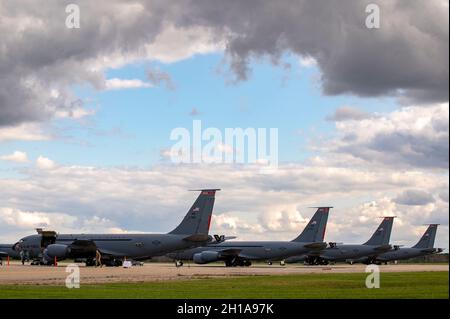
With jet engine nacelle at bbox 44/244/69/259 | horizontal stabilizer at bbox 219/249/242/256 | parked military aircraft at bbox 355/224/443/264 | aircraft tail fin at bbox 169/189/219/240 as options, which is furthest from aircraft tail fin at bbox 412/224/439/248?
jet engine nacelle at bbox 44/244/69/259

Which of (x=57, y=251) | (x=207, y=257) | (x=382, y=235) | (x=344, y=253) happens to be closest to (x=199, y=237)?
(x=207, y=257)

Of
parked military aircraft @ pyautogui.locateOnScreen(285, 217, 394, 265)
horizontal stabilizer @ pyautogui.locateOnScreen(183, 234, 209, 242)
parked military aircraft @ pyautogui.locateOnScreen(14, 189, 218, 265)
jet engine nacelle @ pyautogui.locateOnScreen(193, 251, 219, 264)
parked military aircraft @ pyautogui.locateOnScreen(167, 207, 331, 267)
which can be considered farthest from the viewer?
parked military aircraft @ pyautogui.locateOnScreen(285, 217, 394, 265)

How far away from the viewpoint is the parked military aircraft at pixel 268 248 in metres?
97.9

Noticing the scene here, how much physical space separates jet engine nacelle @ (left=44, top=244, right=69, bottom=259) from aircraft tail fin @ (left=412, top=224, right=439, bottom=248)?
71.8 m

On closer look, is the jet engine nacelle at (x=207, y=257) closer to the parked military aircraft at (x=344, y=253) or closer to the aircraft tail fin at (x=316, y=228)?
the aircraft tail fin at (x=316, y=228)

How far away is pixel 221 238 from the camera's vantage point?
86.7 m

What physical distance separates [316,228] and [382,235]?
2331 centimetres

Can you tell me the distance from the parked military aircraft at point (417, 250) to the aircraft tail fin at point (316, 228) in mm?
27412

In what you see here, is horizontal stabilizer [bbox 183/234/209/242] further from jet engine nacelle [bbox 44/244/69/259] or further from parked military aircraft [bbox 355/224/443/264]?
parked military aircraft [bbox 355/224/443/264]

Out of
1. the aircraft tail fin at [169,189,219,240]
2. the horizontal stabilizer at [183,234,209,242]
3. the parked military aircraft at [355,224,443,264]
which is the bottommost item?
the parked military aircraft at [355,224,443,264]

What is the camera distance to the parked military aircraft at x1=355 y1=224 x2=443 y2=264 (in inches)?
5123
